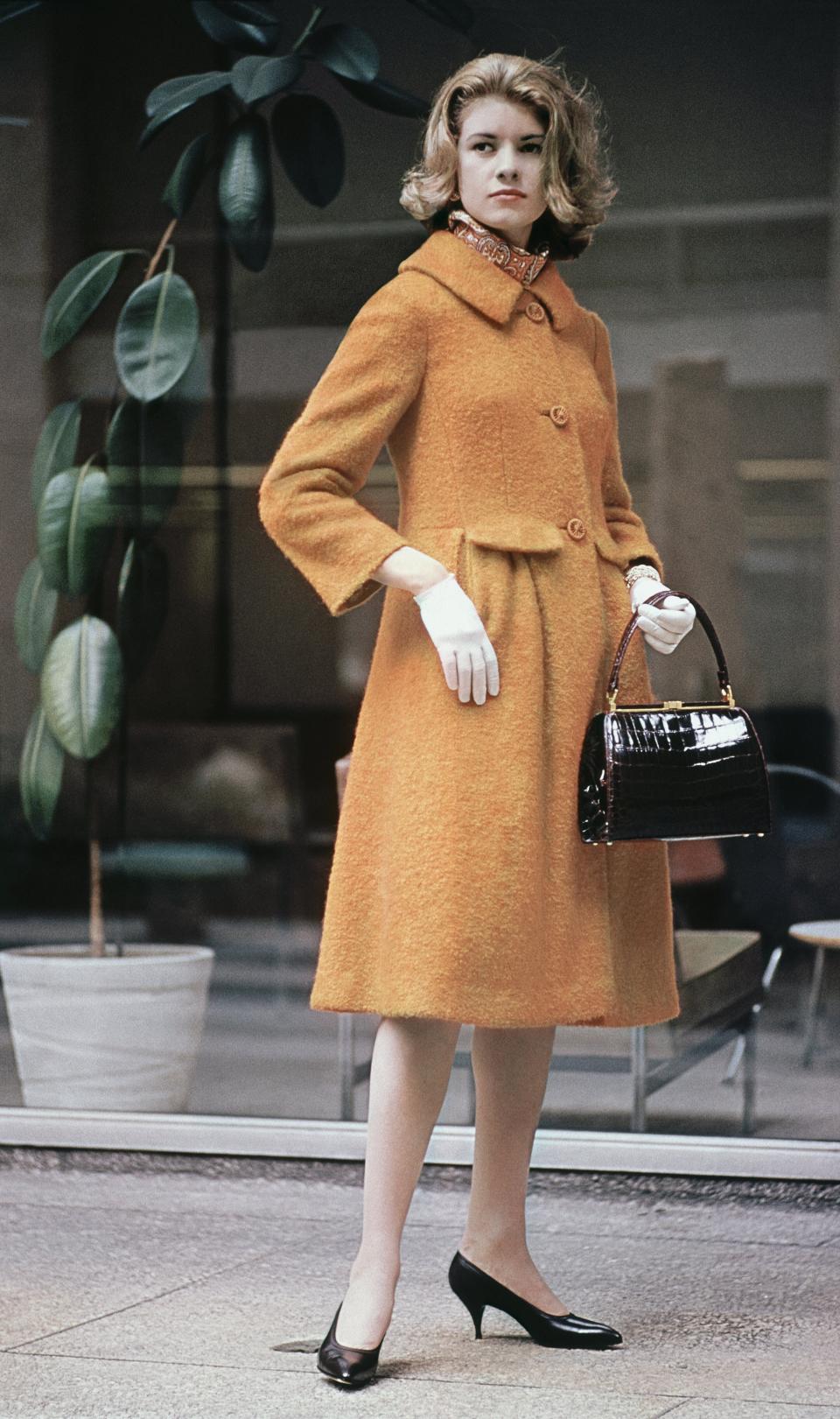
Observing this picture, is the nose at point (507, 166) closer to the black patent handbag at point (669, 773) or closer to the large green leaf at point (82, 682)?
the black patent handbag at point (669, 773)

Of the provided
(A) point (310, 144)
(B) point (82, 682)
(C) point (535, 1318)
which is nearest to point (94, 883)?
(B) point (82, 682)

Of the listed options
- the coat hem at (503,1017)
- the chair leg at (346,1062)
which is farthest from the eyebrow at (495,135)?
the chair leg at (346,1062)

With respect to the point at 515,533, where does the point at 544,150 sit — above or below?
above

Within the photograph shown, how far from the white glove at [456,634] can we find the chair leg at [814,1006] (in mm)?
1769

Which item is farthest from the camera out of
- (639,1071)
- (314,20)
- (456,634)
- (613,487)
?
(314,20)

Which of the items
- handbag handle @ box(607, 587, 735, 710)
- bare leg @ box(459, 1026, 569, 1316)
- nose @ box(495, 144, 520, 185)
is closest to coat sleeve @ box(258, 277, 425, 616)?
nose @ box(495, 144, 520, 185)

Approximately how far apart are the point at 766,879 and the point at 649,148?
1551 mm

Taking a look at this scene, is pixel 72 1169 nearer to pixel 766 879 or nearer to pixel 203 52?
pixel 766 879

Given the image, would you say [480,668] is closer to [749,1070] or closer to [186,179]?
[749,1070]

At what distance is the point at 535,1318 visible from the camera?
9.08ft

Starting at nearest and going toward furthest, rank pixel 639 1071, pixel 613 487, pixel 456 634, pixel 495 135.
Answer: pixel 456 634, pixel 495 135, pixel 613 487, pixel 639 1071

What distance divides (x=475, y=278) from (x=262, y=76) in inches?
65.5

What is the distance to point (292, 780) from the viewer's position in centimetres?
449

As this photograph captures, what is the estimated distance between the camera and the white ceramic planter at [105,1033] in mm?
4203
